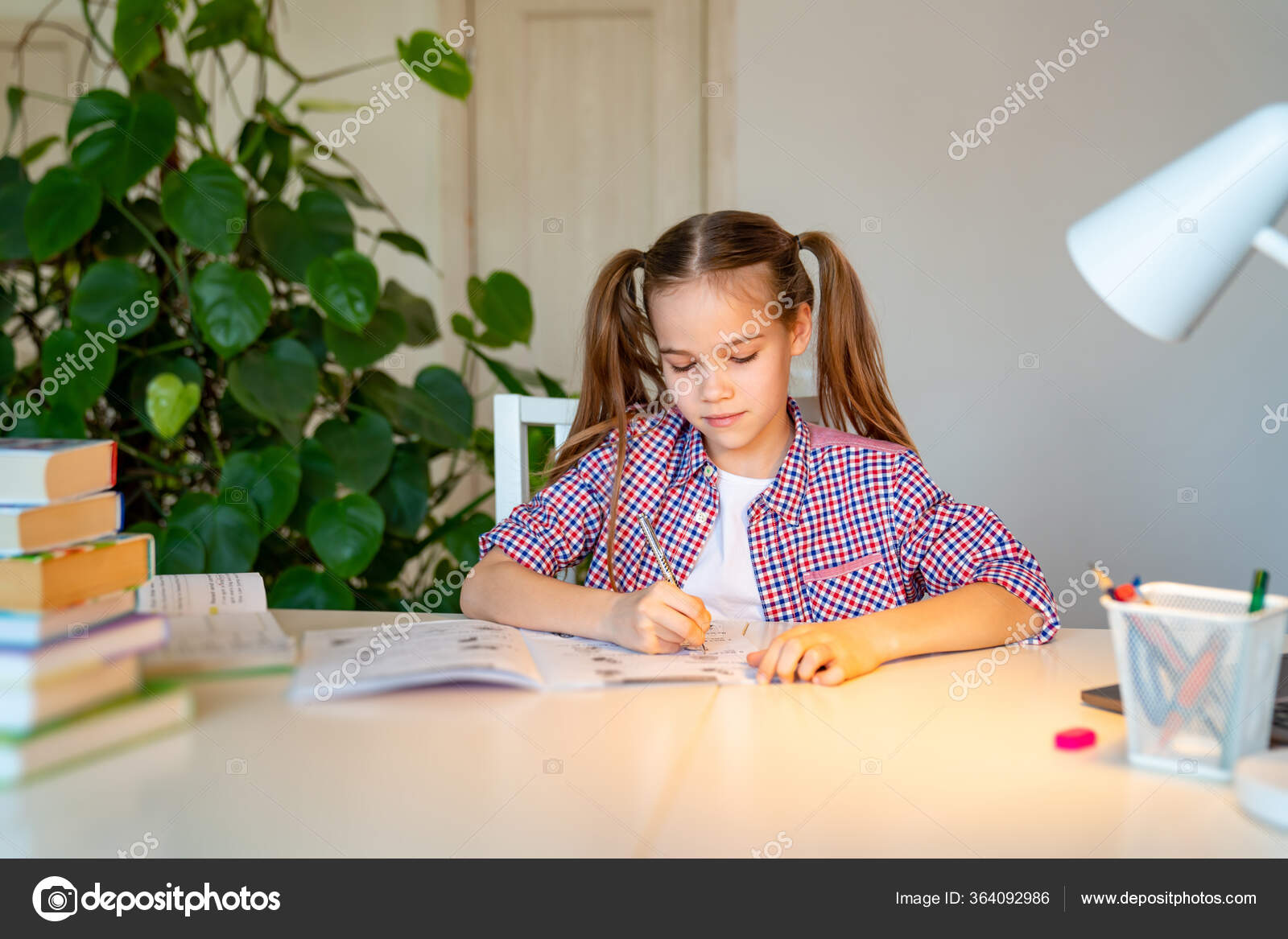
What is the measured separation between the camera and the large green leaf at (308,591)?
186cm

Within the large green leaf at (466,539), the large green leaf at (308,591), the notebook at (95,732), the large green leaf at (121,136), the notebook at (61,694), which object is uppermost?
the large green leaf at (121,136)

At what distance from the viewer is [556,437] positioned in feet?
4.91

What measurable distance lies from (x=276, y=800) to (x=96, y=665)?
0.79ft

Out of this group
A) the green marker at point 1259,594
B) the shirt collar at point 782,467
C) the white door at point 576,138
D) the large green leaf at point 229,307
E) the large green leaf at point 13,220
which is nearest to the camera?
the green marker at point 1259,594

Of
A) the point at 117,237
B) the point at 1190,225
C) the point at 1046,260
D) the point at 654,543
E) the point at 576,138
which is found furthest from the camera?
the point at 576,138

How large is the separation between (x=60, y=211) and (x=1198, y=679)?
1.80 m

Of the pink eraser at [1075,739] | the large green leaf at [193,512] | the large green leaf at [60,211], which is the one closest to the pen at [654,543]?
the pink eraser at [1075,739]

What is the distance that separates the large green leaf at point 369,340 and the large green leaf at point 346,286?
6 centimetres

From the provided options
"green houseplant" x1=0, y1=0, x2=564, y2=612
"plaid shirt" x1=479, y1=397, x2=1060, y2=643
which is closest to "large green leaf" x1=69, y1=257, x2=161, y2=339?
"green houseplant" x1=0, y1=0, x2=564, y2=612

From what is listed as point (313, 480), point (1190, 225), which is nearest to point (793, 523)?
point (1190, 225)

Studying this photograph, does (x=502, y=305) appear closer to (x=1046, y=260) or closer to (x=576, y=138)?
(x=576, y=138)

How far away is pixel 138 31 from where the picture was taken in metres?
1.85

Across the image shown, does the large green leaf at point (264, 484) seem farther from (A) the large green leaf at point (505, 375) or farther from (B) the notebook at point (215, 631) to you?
(B) the notebook at point (215, 631)
